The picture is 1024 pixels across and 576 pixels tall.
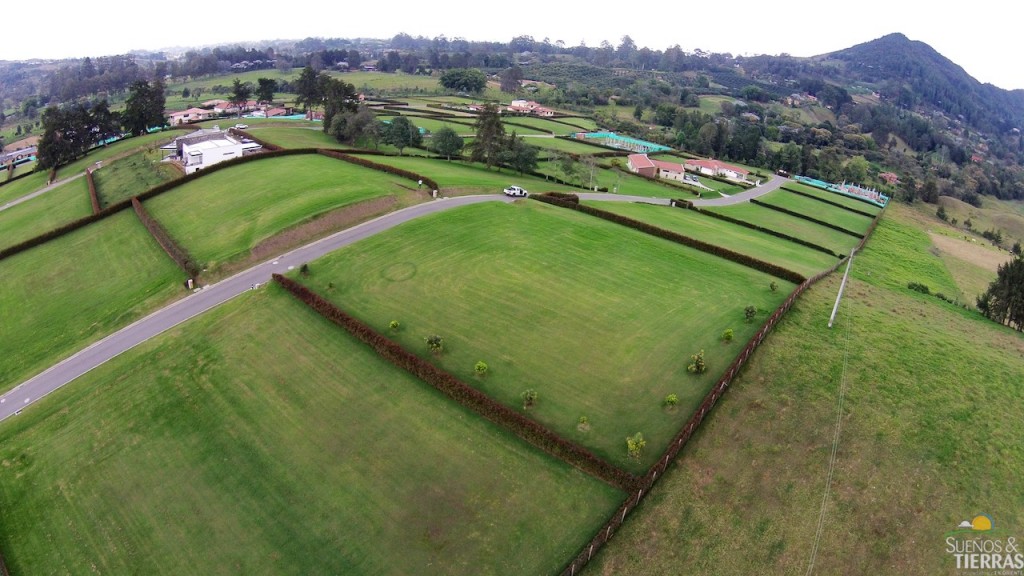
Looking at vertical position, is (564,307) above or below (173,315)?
above

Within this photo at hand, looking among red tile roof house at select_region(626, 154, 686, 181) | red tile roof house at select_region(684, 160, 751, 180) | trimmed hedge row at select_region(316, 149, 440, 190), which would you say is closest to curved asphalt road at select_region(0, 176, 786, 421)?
trimmed hedge row at select_region(316, 149, 440, 190)

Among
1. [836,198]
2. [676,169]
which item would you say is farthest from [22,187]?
[836,198]

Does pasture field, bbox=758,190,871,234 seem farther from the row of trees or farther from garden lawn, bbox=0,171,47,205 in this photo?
the row of trees

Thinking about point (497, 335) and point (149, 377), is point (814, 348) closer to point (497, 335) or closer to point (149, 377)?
point (497, 335)

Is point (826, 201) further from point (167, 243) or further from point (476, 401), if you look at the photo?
point (167, 243)

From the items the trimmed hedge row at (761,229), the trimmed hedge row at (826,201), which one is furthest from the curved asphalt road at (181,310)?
the trimmed hedge row at (826,201)
